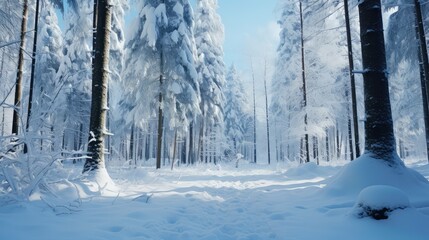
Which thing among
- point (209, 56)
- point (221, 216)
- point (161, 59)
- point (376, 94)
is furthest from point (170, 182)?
point (209, 56)

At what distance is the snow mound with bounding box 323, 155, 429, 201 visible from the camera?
4782 mm

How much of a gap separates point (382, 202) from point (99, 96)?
19.0ft

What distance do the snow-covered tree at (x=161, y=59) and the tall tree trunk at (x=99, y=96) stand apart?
7644mm

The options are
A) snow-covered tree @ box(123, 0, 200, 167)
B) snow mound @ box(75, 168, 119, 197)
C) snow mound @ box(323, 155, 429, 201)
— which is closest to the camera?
snow mound @ box(323, 155, 429, 201)

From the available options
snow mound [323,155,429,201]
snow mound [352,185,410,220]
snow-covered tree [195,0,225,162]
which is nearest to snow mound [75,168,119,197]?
snow mound [352,185,410,220]

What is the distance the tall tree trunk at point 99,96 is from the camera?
20.1 feet

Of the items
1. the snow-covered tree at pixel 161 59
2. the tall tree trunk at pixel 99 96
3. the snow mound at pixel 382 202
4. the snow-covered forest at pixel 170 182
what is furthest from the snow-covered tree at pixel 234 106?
the snow mound at pixel 382 202

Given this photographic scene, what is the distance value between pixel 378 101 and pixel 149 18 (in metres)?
12.4

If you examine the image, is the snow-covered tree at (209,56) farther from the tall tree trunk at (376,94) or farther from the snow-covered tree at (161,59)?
the tall tree trunk at (376,94)

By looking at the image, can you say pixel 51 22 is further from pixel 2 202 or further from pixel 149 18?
pixel 2 202

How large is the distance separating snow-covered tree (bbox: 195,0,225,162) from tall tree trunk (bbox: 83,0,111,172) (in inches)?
674

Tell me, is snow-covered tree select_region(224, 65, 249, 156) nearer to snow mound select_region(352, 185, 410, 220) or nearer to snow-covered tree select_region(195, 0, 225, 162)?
snow-covered tree select_region(195, 0, 225, 162)

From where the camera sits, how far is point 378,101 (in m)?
5.08

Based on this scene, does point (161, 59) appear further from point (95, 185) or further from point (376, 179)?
point (376, 179)
